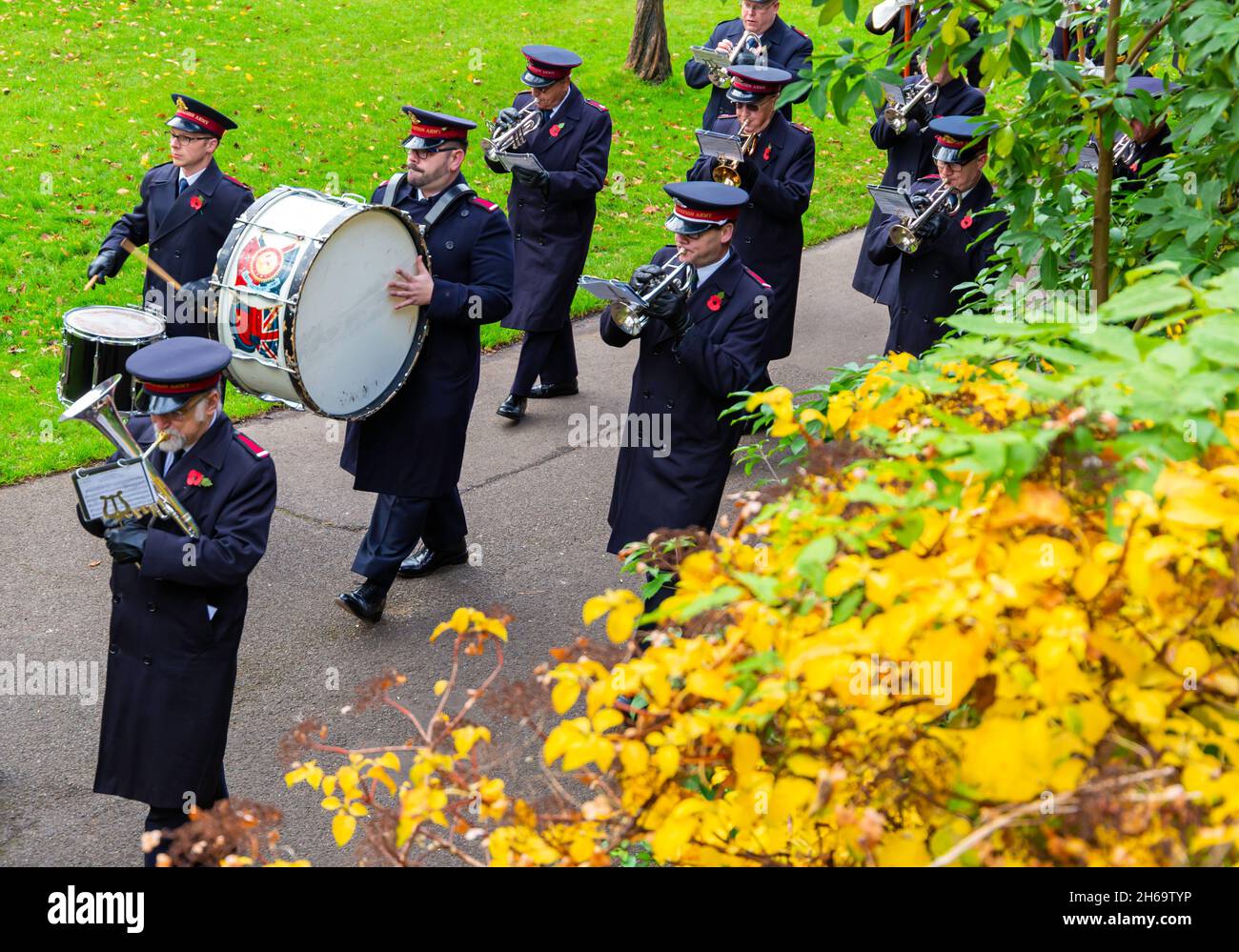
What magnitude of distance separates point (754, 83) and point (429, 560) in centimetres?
363

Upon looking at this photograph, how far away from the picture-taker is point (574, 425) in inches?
330

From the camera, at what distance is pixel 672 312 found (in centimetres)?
520

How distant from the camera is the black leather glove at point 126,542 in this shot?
4.05m

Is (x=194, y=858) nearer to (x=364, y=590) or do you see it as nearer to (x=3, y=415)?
(x=364, y=590)

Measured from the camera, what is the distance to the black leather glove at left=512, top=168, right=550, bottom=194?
7.85m

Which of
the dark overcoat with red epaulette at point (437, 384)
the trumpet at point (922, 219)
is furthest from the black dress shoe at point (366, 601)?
the trumpet at point (922, 219)

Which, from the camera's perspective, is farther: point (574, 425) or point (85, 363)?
point (574, 425)

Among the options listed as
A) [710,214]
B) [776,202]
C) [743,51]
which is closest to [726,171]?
[776,202]

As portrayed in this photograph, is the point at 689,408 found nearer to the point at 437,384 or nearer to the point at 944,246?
the point at 437,384

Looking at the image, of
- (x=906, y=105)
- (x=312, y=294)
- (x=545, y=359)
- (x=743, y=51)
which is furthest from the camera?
(x=743, y=51)

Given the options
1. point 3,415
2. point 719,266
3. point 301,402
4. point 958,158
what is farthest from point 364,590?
point 958,158

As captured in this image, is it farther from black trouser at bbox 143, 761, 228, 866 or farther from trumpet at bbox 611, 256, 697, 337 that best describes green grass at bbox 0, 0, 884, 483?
black trouser at bbox 143, 761, 228, 866

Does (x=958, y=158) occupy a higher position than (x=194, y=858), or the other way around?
(x=958, y=158)
